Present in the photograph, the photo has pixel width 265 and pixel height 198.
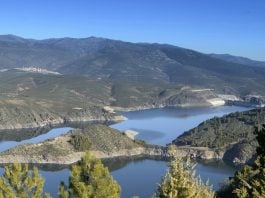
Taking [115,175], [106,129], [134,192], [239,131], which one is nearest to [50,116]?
[106,129]

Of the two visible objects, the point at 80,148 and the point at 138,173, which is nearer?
the point at 138,173

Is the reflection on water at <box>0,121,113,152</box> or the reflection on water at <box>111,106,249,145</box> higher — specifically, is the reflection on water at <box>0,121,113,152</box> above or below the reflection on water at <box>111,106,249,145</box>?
below

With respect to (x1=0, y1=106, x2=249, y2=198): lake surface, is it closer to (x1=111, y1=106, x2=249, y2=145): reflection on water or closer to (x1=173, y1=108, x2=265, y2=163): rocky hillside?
(x1=111, y1=106, x2=249, y2=145): reflection on water

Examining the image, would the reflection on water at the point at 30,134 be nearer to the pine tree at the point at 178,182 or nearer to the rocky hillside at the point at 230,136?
the rocky hillside at the point at 230,136

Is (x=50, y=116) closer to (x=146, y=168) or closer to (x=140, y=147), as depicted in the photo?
(x=140, y=147)

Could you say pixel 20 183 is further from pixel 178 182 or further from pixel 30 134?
pixel 30 134

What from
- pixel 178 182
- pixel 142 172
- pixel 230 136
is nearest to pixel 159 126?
pixel 230 136

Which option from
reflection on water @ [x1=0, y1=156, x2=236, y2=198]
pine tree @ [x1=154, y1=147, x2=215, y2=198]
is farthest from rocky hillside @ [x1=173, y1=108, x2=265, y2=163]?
pine tree @ [x1=154, y1=147, x2=215, y2=198]
